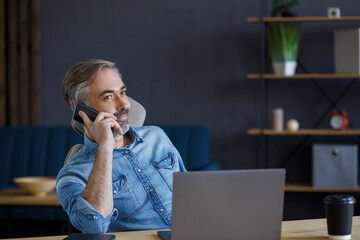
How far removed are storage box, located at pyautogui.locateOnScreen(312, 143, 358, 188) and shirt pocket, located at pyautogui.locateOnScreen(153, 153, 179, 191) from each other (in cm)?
220

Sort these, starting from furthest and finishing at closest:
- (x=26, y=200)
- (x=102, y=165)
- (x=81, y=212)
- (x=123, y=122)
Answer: (x=26, y=200)
(x=123, y=122)
(x=102, y=165)
(x=81, y=212)

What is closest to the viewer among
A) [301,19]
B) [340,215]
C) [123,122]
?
[340,215]

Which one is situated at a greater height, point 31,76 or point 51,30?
point 51,30

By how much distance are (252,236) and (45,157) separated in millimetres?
2901

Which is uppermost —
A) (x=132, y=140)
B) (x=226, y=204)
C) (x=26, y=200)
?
(x=132, y=140)

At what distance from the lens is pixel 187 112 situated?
14.8ft

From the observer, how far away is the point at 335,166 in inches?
157

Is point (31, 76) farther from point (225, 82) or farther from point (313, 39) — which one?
point (313, 39)

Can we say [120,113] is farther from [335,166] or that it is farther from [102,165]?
[335,166]

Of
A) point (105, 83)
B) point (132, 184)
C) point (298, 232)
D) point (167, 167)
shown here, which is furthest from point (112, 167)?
point (298, 232)

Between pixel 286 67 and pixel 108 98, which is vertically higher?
pixel 286 67

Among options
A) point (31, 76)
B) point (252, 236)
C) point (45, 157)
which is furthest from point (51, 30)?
point (252, 236)

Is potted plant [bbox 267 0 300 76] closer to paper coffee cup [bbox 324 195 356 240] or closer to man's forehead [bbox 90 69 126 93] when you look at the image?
man's forehead [bbox 90 69 126 93]

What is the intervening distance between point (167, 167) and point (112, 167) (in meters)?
0.21
